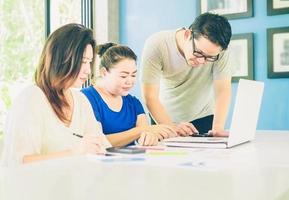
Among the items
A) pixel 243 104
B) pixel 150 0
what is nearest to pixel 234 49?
pixel 150 0

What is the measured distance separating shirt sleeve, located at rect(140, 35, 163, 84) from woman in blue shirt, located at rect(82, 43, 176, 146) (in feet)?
0.24

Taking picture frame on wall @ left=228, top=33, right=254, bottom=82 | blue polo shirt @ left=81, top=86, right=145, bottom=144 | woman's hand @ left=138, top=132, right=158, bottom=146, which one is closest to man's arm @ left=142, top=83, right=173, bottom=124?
blue polo shirt @ left=81, top=86, right=145, bottom=144

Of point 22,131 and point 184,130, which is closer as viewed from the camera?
point 22,131

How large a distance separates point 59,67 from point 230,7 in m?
1.96

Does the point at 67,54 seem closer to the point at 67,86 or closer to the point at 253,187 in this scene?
the point at 67,86

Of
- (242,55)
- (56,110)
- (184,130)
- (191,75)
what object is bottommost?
(184,130)

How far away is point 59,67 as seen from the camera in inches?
58.6

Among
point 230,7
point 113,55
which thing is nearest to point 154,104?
point 113,55

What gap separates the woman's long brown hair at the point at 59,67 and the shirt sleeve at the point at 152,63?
579 millimetres

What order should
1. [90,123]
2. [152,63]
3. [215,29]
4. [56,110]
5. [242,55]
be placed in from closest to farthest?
[56,110], [90,123], [215,29], [152,63], [242,55]

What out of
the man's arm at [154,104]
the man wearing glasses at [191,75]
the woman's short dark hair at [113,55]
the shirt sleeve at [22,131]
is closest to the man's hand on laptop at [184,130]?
the man wearing glasses at [191,75]

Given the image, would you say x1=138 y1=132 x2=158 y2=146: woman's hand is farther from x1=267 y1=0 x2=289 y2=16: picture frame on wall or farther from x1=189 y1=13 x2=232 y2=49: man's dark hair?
x1=267 y1=0 x2=289 y2=16: picture frame on wall

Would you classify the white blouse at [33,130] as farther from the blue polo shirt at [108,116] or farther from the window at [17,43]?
the window at [17,43]

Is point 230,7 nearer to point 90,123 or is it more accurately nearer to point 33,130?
point 90,123
